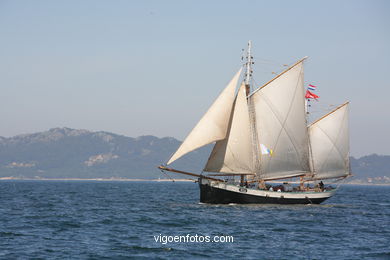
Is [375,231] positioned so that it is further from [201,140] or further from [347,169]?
[347,169]

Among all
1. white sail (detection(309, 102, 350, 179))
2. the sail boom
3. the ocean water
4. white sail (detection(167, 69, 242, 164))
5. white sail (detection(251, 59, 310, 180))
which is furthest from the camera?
white sail (detection(309, 102, 350, 179))

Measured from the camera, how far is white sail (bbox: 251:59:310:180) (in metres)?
62.5

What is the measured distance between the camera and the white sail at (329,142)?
7206cm

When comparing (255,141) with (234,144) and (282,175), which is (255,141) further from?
(282,175)

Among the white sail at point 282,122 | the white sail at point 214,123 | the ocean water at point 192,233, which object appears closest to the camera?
the ocean water at point 192,233

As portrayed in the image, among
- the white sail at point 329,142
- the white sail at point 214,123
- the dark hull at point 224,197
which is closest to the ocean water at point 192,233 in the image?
the dark hull at point 224,197

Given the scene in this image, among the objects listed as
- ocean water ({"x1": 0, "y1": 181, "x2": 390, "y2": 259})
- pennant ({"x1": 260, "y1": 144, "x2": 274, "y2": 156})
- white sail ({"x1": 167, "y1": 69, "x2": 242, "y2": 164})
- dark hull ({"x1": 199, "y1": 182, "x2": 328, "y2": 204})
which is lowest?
ocean water ({"x1": 0, "y1": 181, "x2": 390, "y2": 259})

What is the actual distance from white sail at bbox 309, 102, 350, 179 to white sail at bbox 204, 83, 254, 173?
14.9m

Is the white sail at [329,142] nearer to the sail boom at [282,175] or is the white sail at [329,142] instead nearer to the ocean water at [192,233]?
the sail boom at [282,175]

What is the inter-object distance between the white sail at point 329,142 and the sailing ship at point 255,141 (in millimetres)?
3520

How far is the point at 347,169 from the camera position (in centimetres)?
7481

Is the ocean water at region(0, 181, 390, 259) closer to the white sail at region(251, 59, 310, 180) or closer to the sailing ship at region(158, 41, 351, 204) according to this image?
the sailing ship at region(158, 41, 351, 204)

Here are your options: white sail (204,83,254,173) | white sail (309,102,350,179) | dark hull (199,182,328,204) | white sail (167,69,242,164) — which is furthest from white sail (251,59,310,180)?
white sail (309,102,350,179)

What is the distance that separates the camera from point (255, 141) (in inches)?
2482
